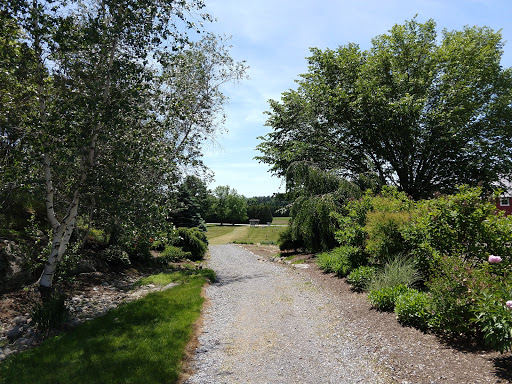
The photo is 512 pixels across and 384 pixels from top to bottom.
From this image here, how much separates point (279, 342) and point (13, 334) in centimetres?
480

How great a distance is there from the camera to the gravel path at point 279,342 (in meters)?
4.03

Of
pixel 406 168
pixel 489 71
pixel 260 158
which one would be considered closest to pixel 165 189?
pixel 260 158

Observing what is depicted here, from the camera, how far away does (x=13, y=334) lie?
562 cm

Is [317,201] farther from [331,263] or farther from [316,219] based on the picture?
[331,263]

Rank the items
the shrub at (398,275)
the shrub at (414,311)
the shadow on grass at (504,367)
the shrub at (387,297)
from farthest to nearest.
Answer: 1. the shrub at (398,275)
2. the shrub at (387,297)
3. the shrub at (414,311)
4. the shadow on grass at (504,367)

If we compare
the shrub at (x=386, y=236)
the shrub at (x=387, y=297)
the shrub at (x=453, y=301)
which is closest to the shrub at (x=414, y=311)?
the shrub at (x=453, y=301)

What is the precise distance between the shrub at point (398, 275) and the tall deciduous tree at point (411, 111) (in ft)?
27.6

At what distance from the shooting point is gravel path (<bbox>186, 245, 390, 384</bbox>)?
403cm

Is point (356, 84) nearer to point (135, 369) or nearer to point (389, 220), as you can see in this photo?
point (389, 220)

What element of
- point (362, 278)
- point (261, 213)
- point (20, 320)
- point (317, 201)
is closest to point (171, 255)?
point (317, 201)

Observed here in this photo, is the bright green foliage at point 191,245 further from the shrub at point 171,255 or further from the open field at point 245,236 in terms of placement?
the open field at point 245,236

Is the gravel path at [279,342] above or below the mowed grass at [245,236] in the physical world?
above

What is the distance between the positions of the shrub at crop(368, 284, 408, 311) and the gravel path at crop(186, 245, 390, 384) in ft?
2.57

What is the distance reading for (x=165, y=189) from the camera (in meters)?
9.54
